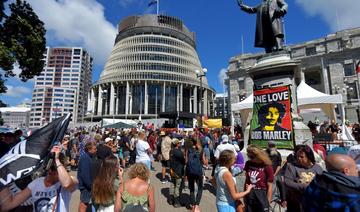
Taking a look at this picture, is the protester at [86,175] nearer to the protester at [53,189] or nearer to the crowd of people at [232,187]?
the crowd of people at [232,187]

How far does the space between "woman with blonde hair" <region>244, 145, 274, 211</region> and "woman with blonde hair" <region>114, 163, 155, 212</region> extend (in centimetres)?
175

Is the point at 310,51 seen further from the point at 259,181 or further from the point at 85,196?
the point at 85,196

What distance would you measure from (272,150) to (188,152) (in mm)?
2364

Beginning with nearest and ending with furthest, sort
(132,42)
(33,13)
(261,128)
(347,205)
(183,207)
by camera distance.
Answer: (347,205) → (183,207) → (261,128) → (33,13) → (132,42)

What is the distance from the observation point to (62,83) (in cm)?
16612

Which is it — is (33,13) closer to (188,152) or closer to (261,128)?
(188,152)

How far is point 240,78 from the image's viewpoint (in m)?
54.9

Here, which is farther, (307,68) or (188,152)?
(307,68)

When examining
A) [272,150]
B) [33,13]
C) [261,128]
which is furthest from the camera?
[33,13]

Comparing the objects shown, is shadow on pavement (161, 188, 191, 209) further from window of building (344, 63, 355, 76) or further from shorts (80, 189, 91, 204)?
window of building (344, 63, 355, 76)

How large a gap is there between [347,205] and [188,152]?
486 cm

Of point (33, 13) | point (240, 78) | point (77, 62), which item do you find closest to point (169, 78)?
point (240, 78)

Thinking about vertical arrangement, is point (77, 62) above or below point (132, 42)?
above

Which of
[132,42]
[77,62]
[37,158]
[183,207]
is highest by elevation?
[77,62]
